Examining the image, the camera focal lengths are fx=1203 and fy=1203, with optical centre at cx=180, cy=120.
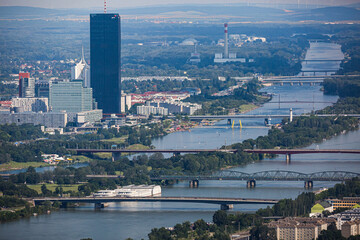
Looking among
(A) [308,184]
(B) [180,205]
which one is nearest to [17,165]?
(B) [180,205]

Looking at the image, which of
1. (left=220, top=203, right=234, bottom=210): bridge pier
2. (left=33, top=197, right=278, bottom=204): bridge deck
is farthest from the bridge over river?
(left=220, top=203, right=234, bottom=210): bridge pier

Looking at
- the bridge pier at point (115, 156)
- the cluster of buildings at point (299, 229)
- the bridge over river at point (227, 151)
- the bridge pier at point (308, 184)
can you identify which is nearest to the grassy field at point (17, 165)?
the bridge over river at point (227, 151)

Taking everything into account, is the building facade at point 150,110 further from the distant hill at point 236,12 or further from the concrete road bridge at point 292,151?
the distant hill at point 236,12

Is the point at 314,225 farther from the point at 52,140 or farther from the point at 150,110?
the point at 150,110

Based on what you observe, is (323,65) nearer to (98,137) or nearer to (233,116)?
(233,116)

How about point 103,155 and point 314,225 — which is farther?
point 103,155
